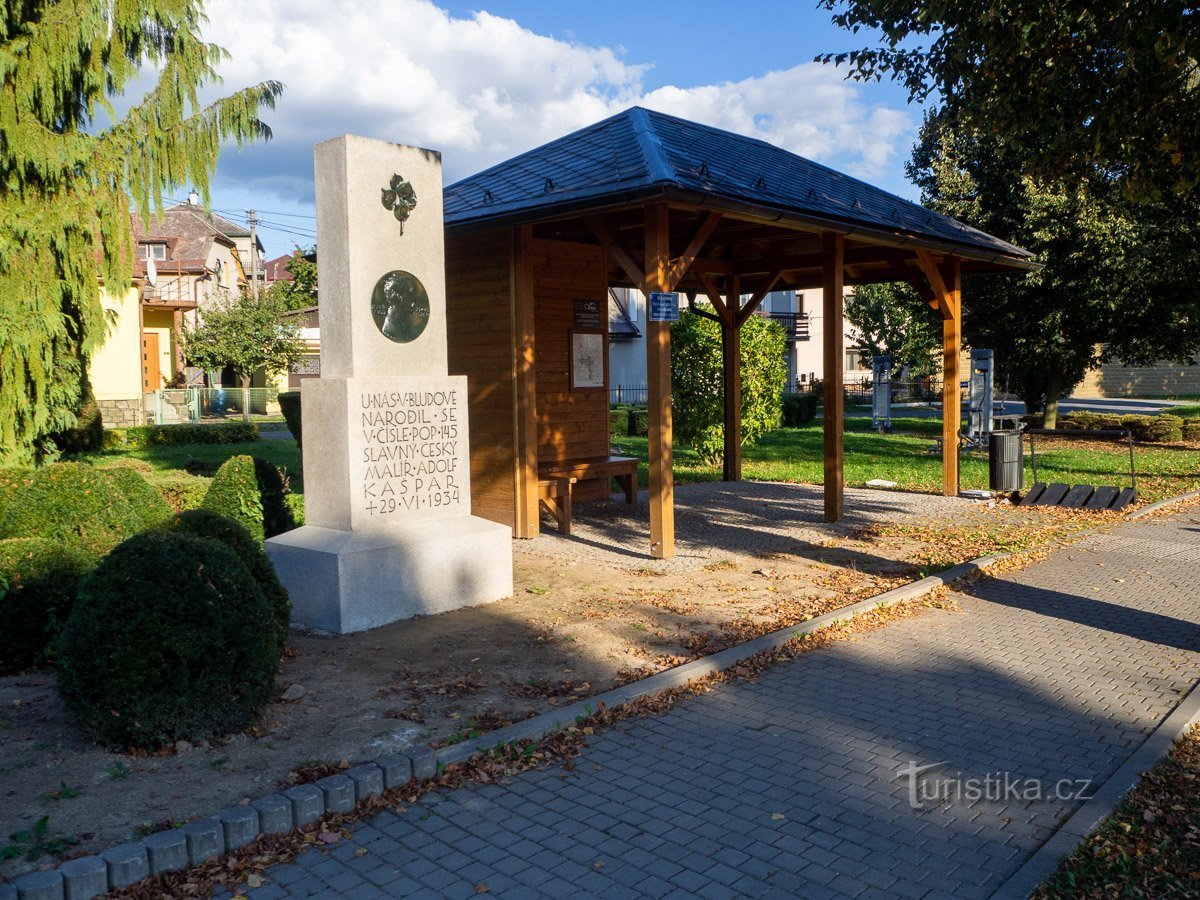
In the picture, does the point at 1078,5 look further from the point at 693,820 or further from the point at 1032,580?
the point at 693,820

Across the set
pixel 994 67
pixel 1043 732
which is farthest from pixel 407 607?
pixel 994 67

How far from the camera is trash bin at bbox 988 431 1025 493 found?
533 inches

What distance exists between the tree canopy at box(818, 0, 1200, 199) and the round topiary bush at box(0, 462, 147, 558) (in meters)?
7.74

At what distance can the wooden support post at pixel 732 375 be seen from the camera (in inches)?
609

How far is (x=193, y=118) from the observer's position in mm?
12180

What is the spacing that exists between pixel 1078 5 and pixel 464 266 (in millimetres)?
6645

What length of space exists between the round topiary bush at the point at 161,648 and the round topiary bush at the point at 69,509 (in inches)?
105

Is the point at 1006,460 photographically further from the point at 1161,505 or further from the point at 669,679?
the point at 669,679

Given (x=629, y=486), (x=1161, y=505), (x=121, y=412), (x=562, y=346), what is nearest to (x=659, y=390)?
(x=562, y=346)

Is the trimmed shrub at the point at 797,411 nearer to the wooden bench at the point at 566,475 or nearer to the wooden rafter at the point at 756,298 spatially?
the wooden rafter at the point at 756,298

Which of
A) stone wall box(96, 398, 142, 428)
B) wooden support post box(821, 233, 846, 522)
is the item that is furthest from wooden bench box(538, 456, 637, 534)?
stone wall box(96, 398, 142, 428)

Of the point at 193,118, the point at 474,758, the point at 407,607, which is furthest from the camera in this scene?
the point at 193,118

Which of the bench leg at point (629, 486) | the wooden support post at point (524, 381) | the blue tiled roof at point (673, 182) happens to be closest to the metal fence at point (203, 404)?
the bench leg at point (629, 486)

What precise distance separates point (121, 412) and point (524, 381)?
22.1m
